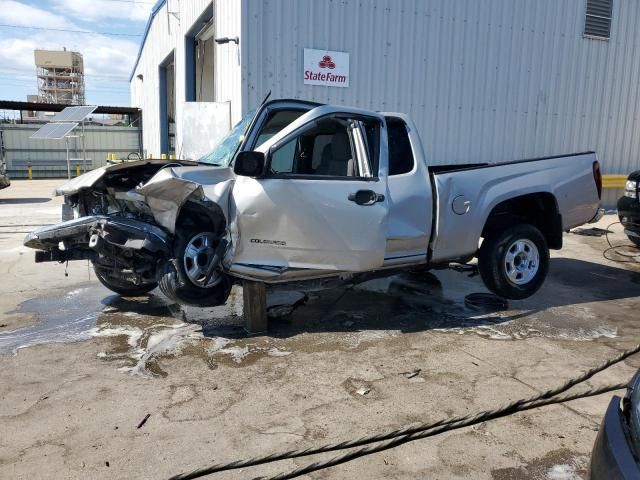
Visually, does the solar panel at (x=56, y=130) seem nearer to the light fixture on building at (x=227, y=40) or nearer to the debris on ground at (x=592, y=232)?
the light fixture on building at (x=227, y=40)

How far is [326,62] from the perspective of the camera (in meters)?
10.8

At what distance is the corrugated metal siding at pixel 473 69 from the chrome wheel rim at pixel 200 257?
19.5 ft

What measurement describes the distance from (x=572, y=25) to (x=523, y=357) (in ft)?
37.8

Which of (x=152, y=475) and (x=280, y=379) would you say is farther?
(x=280, y=379)

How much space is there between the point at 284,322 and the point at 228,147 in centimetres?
176

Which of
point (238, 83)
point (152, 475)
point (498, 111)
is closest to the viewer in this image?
point (152, 475)

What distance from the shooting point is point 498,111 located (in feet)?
41.7

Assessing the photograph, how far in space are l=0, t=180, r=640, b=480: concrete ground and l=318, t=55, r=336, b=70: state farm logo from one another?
570cm

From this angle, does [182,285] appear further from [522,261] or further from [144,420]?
[522,261]

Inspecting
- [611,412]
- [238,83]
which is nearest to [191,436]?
[611,412]

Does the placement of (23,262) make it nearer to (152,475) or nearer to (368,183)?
(368,183)

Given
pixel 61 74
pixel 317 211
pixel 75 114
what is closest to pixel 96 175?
pixel 317 211

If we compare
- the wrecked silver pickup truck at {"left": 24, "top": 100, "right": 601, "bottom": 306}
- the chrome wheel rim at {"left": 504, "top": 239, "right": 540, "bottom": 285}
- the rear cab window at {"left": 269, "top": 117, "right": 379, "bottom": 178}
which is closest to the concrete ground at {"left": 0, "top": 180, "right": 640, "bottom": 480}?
the chrome wheel rim at {"left": 504, "top": 239, "right": 540, "bottom": 285}

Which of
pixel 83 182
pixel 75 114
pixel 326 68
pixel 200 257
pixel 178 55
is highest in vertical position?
pixel 178 55
